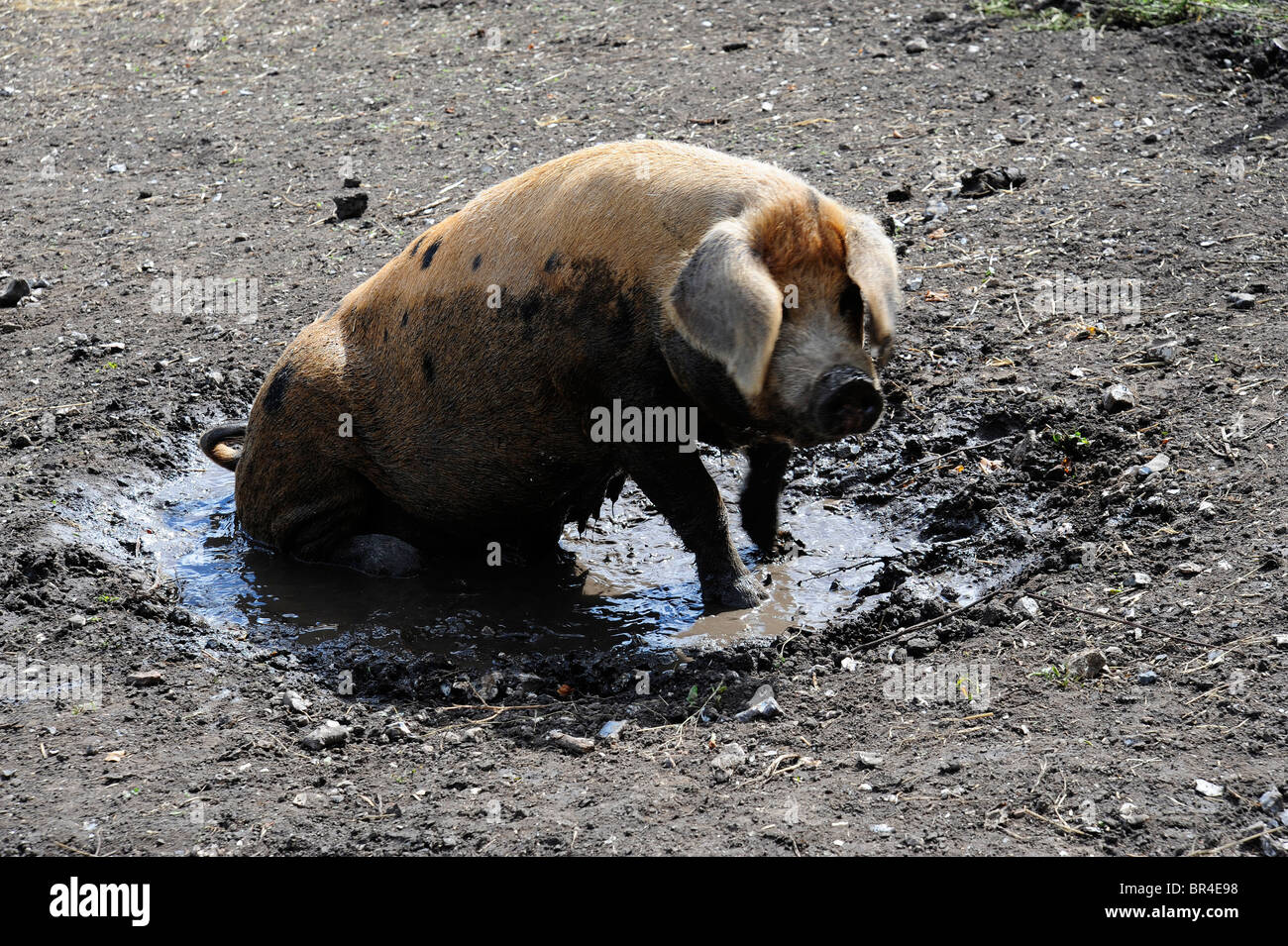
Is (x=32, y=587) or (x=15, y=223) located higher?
(x=15, y=223)

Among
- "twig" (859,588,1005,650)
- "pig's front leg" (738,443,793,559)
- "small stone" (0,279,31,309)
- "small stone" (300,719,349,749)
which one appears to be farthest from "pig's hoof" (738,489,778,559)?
"small stone" (0,279,31,309)

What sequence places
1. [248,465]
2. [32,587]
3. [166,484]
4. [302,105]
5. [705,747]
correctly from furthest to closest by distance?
1. [302,105]
2. [166,484]
3. [248,465]
4. [32,587]
5. [705,747]

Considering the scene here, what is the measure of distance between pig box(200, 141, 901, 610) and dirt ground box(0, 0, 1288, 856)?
67 cm

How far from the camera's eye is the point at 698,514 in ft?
16.3

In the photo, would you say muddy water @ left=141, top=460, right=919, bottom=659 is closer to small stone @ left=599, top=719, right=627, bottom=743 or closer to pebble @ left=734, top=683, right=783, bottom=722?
pebble @ left=734, top=683, right=783, bottom=722

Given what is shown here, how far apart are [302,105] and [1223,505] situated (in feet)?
28.4

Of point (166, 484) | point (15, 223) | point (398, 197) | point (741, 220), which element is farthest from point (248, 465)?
point (15, 223)

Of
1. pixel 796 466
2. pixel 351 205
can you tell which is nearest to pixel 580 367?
pixel 796 466

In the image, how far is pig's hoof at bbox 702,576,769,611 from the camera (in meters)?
5.16

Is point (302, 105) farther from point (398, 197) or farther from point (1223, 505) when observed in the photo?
point (1223, 505)

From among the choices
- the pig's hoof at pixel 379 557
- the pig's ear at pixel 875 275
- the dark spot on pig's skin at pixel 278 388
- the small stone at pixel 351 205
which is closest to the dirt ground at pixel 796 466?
the small stone at pixel 351 205

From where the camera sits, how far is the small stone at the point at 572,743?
418cm

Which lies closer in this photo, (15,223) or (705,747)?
(705,747)

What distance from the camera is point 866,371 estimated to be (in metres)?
4.36
